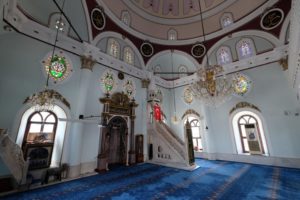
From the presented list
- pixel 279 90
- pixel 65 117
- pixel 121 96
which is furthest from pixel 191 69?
pixel 65 117

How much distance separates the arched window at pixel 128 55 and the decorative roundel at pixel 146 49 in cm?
117

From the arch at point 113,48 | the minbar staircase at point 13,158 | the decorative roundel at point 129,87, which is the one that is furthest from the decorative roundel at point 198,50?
the minbar staircase at point 13,158

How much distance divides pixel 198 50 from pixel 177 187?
10088mm

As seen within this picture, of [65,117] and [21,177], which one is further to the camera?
[65,117]

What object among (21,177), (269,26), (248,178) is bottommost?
(248,178)

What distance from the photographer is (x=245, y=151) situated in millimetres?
8289

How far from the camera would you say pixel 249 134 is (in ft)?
26.2

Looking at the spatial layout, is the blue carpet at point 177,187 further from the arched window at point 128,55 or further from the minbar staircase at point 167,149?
the arched window at point 128,55

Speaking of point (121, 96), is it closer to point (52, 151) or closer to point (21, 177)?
point (52, 151)

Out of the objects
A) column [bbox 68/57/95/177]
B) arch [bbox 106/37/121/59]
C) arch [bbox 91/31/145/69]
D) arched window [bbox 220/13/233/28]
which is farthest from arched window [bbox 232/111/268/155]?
column [bbox 68/57/95/177]

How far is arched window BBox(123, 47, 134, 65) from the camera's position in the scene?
363 inches

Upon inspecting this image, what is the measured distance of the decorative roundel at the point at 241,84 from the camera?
26.9 ft

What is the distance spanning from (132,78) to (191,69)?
223 inches

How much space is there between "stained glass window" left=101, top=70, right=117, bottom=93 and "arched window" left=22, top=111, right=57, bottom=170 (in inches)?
114
